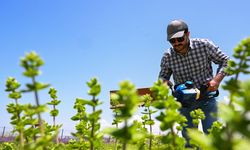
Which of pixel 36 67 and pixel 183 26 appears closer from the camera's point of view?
pixel 36 67

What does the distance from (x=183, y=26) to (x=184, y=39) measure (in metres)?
0.28

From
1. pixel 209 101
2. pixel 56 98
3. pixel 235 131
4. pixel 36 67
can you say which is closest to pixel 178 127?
pixel 56 98

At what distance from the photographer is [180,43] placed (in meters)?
7.24

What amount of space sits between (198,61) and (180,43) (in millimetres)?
517

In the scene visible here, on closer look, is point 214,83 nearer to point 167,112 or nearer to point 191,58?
point 191,58

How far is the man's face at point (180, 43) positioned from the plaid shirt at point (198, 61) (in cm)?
10

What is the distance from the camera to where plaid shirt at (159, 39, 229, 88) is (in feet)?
24.1

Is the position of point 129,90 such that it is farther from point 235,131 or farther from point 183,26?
point 183,26

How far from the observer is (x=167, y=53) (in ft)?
25.4

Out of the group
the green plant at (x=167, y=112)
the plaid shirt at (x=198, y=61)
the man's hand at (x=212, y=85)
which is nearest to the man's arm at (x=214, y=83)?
the man's hand at (x=212, y=85)

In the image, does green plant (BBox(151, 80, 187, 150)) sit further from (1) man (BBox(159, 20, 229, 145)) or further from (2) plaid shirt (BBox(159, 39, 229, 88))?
(2) plaid shirt (BBox(159, 39, 229, 88))

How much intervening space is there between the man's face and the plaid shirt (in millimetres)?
96

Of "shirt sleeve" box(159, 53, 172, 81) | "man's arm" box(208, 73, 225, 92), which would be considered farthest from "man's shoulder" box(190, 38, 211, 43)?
"man's arm" box(208, 73, 225, 92)

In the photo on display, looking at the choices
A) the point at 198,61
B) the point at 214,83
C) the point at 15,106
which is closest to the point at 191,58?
the point at 198,61
